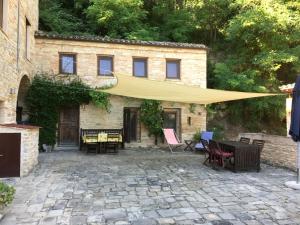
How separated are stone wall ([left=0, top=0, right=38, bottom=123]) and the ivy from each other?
4.62m

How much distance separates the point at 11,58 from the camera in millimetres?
7953

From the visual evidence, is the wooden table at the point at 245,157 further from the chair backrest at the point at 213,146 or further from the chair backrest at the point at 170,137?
the chair backrest at the point at 170,137

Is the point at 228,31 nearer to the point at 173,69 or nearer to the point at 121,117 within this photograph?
the point at 173,69

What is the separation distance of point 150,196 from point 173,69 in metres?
8.37

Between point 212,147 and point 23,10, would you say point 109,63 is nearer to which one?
point 23,10

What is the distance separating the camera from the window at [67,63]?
1180cm

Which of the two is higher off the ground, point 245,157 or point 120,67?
point 120,67

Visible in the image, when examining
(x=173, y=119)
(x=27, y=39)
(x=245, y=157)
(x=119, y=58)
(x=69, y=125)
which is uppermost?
(x=27, y=39)

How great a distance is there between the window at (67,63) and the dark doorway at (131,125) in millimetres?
2679

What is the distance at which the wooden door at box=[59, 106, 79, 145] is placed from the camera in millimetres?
11812

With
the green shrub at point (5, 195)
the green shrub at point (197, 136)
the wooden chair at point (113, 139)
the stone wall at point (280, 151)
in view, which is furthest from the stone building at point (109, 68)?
the green shrub at point (5, 195)

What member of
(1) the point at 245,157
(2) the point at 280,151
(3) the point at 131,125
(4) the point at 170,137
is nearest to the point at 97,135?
(3) the point at 131,125

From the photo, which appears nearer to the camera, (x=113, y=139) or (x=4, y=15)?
(x=4, y=15)

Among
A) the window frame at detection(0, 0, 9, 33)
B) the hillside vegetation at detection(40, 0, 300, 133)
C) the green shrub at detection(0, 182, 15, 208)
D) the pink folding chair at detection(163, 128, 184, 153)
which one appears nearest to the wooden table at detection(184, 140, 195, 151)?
the pink folding chair at detection(163, 128, 184, 153)
